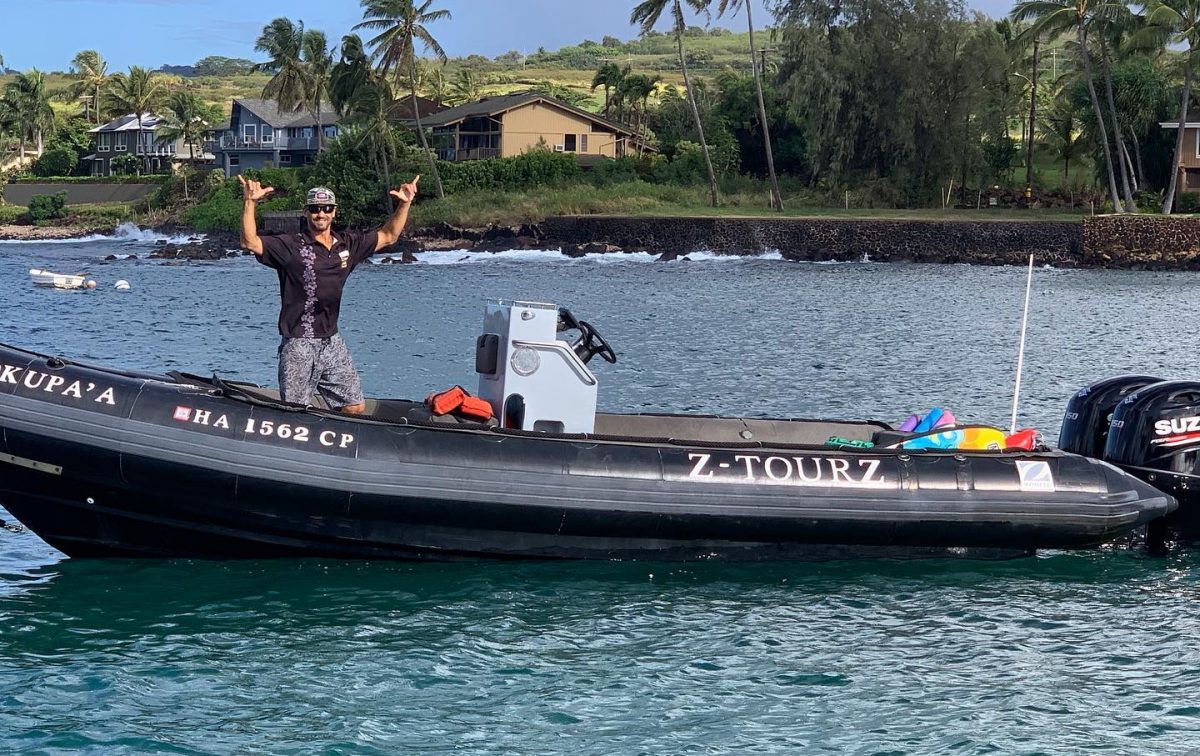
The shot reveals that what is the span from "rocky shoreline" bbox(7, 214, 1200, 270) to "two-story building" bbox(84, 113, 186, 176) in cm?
3444

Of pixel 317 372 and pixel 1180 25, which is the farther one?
pixel 1180 25

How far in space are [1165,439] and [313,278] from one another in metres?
5.65

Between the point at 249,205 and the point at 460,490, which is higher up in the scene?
the point at 249,205

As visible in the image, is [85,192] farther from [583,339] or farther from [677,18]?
[583,339]

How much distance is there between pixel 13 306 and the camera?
1387 inches

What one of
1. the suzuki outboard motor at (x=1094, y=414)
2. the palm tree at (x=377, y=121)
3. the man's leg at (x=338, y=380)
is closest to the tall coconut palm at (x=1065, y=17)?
the palm tree at (x=377, y=121)

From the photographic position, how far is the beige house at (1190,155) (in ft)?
170

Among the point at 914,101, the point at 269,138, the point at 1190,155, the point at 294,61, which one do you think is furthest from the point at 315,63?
the point at 1190,155

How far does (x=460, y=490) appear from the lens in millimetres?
8758

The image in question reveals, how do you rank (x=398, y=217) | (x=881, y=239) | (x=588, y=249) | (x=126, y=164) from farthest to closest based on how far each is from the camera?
(x=126, y=164), (x=588, y=249), (x=881, y=239), (x=398, y=217)

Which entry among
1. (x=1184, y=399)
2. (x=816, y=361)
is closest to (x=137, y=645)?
(x=1184, y=399)

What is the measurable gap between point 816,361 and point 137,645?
16.6 meters

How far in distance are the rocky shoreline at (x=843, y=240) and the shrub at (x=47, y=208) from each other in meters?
23.1

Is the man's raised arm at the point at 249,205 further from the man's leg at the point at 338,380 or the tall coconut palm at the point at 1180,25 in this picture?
the tall coconut palm at the point at 1180,25
